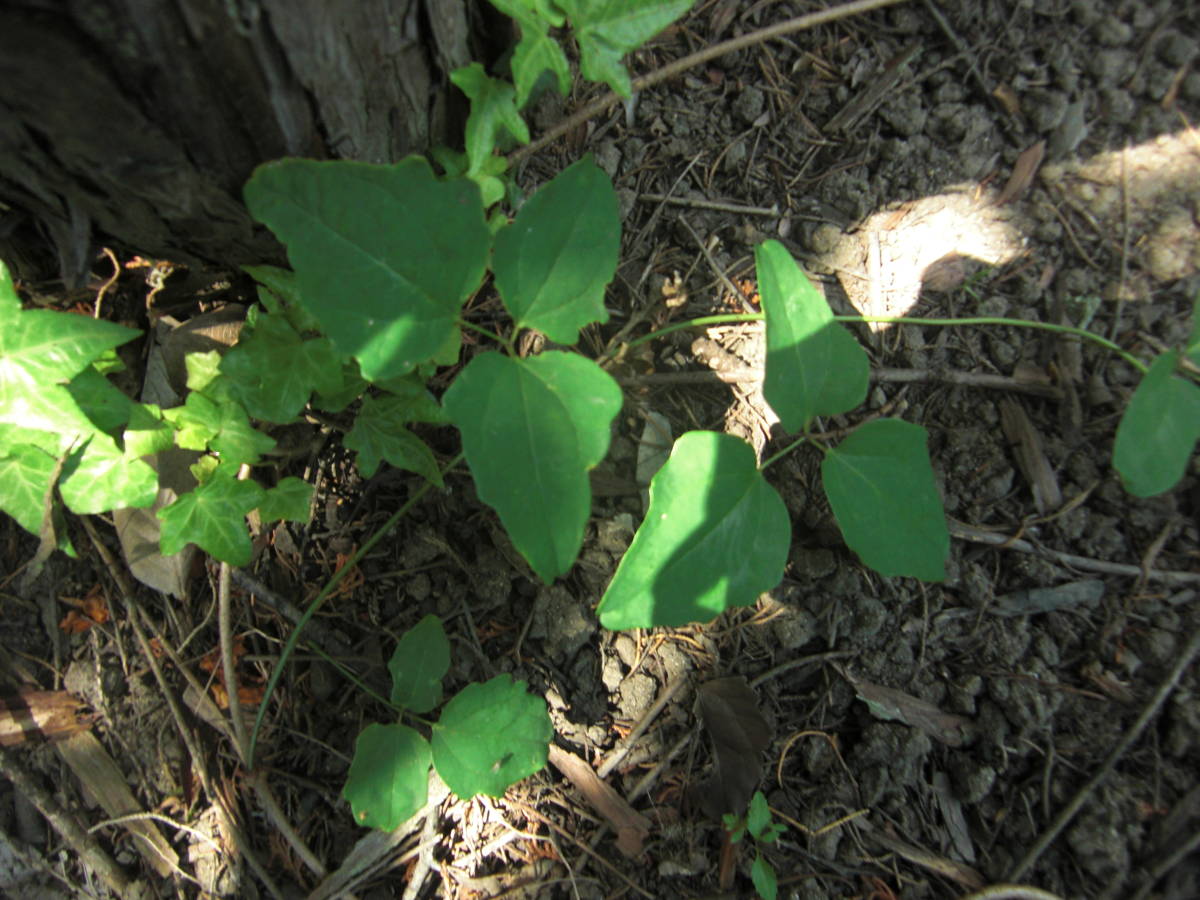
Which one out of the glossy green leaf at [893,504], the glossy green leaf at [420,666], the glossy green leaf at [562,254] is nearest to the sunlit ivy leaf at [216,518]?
the glossy green leaf at [420,666]

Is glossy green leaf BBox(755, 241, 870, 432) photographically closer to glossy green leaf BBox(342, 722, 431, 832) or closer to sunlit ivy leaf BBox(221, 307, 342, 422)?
sunlit ivy leaf BBox(221, 307, 342, 422)

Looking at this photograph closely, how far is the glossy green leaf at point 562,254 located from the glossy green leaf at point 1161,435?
112 cm

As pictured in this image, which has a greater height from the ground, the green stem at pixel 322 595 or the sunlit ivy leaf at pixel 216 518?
the sunlit ivy leaf at pixel 216 518

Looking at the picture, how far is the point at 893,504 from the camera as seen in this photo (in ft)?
4.54

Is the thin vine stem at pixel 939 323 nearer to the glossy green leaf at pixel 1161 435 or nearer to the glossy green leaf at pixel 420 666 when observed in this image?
the glossy green leaf at pixel 1161 435

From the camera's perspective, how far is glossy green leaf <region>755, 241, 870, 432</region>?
133 centimetres

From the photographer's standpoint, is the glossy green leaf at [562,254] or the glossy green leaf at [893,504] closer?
the glossy green leaf at [562,254]

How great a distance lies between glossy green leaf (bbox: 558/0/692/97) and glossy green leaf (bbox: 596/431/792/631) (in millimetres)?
723

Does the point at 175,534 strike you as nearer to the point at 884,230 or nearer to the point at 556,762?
the point at 556,762

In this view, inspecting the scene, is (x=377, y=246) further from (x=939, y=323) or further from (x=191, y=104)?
(x=939, y=323)

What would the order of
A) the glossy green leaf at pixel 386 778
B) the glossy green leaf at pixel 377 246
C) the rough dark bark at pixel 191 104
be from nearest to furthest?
the rough dark bark at pixel 191 104, the glossy green leaf at pixel 377 246, the glossy green leaf at pixel 386 778

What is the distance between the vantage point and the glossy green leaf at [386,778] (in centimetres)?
147

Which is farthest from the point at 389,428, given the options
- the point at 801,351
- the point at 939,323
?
the point at 939,323

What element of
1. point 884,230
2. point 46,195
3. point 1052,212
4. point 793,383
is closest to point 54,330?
point 46,195
